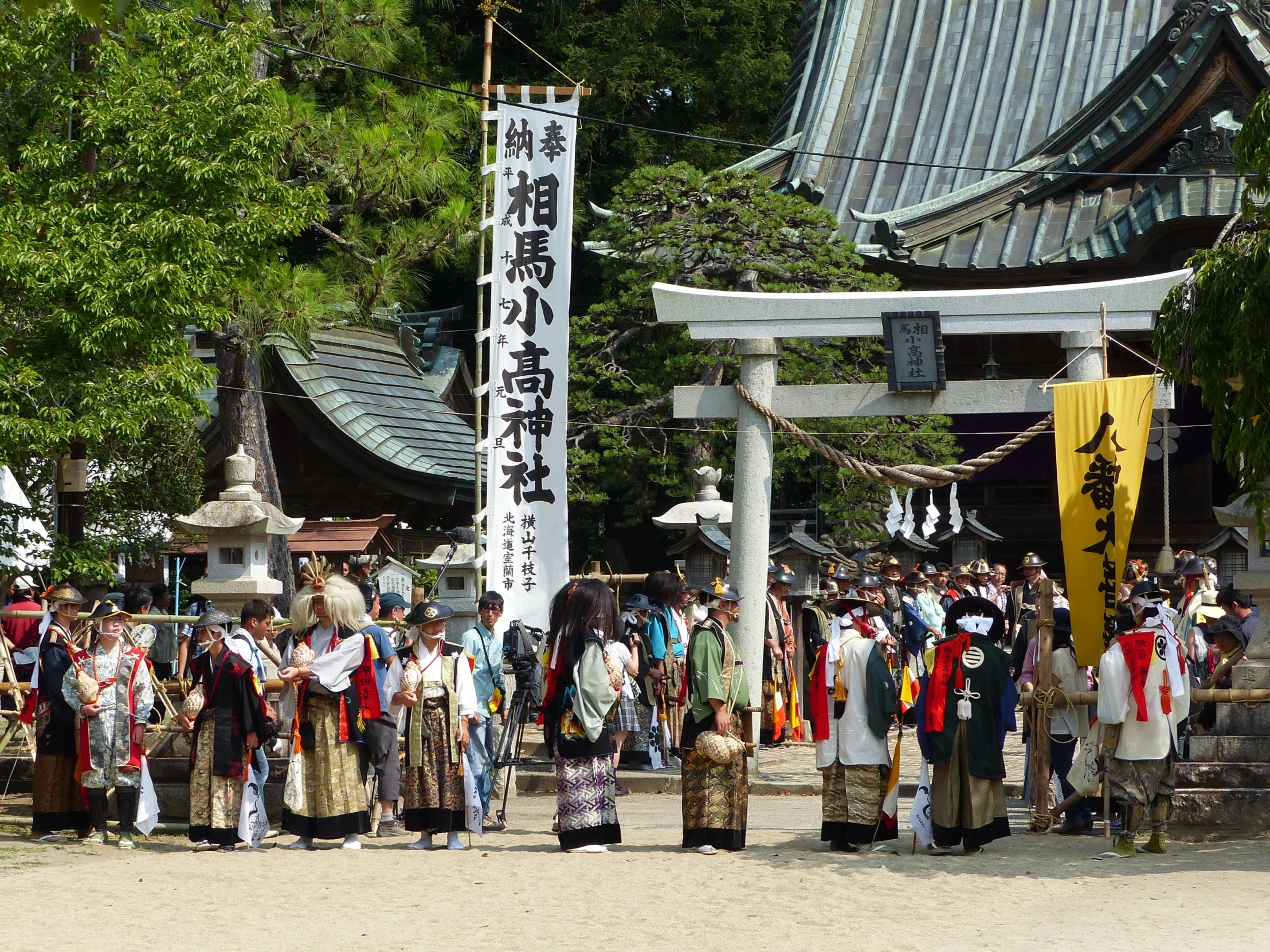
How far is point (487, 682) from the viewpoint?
1001cm

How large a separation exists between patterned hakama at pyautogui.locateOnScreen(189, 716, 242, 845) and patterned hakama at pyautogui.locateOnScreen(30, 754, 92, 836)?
103 cm

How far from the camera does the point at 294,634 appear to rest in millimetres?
9211

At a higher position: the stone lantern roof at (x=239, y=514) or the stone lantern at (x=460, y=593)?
the stone lantern roof at (x=239, y=514)

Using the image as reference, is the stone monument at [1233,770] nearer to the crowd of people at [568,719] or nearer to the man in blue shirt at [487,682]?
the crowd of people at [568,719]

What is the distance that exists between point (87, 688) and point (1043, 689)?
231 inches

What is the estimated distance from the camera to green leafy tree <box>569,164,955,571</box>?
1925cm

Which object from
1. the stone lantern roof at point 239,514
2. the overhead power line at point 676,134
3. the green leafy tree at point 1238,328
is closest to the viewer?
the green leafy tree at point 1238,328

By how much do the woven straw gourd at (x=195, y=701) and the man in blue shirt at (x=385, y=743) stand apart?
986 mm

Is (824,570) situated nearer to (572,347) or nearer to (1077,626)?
(572,347)

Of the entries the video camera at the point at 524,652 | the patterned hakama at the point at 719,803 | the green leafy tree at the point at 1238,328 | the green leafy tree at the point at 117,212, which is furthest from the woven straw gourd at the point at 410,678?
the green leafy tree at the point at 1238,328

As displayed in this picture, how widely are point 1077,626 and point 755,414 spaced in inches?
130

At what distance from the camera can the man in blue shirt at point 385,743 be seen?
8969mm

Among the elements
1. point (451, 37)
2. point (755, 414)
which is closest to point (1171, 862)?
point (755, 414)

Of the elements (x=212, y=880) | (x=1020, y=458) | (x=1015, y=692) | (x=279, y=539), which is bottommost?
(x=212, y=880)
